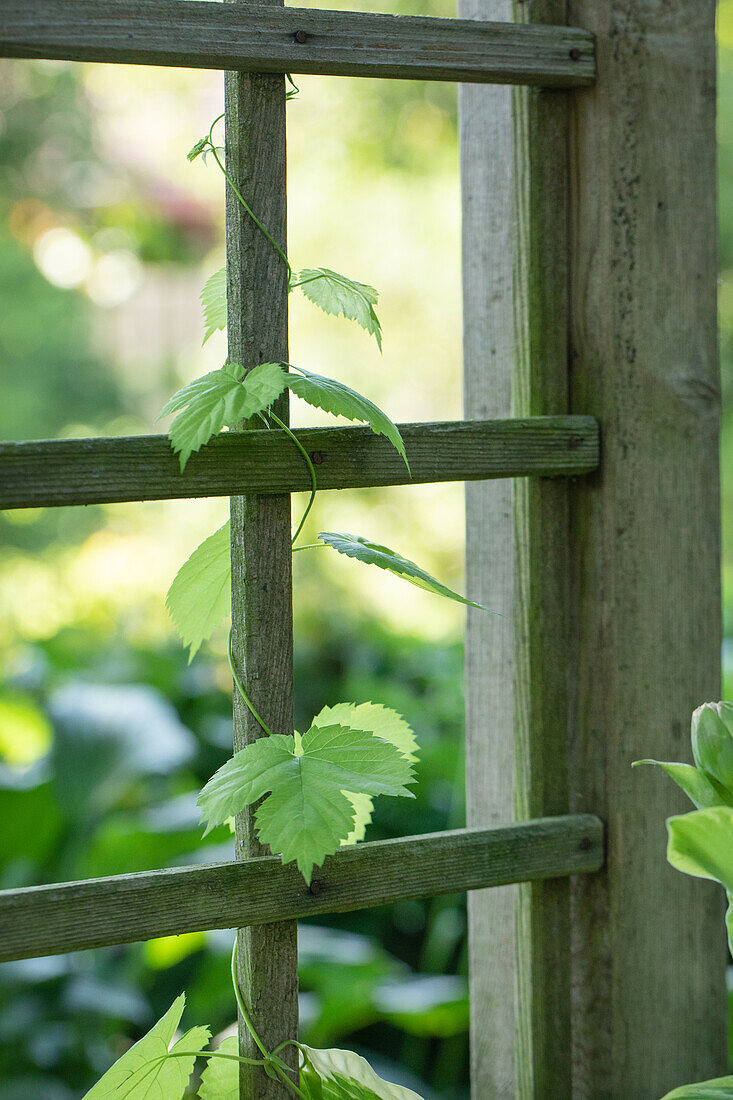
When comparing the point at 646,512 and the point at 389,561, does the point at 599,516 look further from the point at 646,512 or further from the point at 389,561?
the point at 389,561

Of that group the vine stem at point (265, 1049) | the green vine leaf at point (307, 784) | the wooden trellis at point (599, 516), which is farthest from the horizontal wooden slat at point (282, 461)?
the vine stem at point (265, 1049)

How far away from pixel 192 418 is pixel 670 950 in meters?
0.48

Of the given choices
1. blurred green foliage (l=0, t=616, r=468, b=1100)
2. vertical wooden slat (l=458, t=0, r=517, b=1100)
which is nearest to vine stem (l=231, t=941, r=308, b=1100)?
vertical wooden slat (l=458, t=0, r=517, b=1100)

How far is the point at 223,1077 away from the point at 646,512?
17.3 inches

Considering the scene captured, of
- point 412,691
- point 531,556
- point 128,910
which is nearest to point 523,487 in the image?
point 531,556

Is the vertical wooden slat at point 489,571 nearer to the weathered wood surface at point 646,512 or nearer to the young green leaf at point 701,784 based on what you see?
the weathered wood surface at point 646,512

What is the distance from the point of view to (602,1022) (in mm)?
668

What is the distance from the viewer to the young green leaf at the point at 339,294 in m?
0.56

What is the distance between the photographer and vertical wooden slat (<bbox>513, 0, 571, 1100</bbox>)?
65 centimetres

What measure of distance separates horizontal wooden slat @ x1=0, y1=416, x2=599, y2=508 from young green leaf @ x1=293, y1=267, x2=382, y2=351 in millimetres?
67

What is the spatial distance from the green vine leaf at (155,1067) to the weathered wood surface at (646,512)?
0.29 meters

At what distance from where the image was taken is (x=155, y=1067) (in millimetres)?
536

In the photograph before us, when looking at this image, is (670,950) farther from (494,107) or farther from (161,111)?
(161,111)

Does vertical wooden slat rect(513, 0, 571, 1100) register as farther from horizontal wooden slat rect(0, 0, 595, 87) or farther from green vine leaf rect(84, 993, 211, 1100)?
green vine leaf rect(84, 993, 211, 1100)
